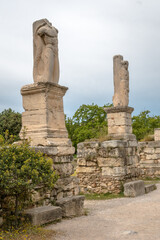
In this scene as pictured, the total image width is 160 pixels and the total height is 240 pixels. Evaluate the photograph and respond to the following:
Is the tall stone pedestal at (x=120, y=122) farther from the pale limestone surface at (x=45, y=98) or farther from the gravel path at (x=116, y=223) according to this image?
the pale limestone surface at (x=45, y=98)

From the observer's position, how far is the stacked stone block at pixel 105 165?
9664mm

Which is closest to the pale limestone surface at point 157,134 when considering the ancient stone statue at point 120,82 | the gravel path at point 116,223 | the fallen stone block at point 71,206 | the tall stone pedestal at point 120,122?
the tall stone pedestal at point 120,122

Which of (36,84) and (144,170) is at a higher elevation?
(36,84)

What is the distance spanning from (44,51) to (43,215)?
12.3ft

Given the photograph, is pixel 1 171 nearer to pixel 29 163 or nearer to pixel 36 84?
pixel 29 163

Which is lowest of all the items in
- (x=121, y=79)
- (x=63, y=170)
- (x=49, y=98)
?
(x=63, y=170)

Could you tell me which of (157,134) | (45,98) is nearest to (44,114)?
(45,98)

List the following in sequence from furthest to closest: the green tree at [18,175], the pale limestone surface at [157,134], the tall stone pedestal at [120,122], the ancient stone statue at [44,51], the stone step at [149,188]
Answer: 1. the pale limestone surface at [157,134]
2. the tall stone pedestal at [120,122]
3. the stone step at [149,188]
4. the ancient stone statue at [44,51]
5. the green tree at [18,175]

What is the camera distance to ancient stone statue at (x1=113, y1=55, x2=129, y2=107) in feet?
36.1

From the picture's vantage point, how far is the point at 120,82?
1112cm

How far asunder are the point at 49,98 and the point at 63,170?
5.43 ft

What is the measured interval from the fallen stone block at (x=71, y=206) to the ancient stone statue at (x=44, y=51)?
2.75m

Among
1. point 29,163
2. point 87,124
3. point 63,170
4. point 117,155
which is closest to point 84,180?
point 117,155

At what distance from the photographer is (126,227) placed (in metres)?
5.30
